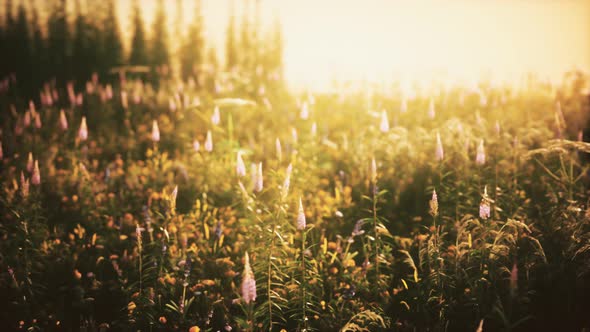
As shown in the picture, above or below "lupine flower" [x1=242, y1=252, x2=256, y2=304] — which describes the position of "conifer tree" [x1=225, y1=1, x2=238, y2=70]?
above

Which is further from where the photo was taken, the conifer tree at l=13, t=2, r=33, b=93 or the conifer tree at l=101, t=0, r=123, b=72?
the conifer tree at l=101, t=0, r=123, b=72

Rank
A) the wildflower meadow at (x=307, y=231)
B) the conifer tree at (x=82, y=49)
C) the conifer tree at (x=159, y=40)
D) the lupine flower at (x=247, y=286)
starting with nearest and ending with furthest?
1. the lupine flower at (x=247, y=286)
2. the wildflower meadow at (x=307, y=231)
3. the conifer tree at (x=159, y=40)
4. the conifer tree at (x=82, y=49)

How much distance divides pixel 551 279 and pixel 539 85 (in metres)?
7.72

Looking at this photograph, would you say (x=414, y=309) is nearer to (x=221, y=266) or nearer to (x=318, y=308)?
(x=318, y=308)

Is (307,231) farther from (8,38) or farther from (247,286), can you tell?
(8,38)

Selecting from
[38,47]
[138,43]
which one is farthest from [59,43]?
[138,43]

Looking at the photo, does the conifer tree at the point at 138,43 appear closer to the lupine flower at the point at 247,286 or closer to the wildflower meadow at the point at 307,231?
the wildflower meadow at the point at 307,231

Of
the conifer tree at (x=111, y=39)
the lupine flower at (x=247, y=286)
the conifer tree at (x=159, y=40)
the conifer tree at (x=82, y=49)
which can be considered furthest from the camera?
the conifer tree at (x=82, y=49)

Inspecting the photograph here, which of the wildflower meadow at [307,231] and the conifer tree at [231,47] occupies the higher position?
the conifer tree at [231,47]

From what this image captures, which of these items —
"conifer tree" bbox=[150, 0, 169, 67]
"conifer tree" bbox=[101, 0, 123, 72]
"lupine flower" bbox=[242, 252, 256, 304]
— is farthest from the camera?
"conifer tree" bbox=[101, 0, 123, 72]

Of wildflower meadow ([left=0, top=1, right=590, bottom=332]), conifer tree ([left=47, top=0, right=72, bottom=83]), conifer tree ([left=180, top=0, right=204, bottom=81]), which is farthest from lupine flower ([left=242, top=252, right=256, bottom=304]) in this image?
conifer tree ([left=47, top=0, right=72, bottom=83])

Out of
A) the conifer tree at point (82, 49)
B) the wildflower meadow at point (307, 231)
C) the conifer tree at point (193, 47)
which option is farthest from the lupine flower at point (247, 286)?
the conifer tree at point (82, 49)

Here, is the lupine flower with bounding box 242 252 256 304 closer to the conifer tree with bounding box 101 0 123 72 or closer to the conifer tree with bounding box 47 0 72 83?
the conifer tree with bounding box 101 0 123 72

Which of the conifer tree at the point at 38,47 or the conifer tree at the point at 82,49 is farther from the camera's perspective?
the conifer tree at the point at 82,49
